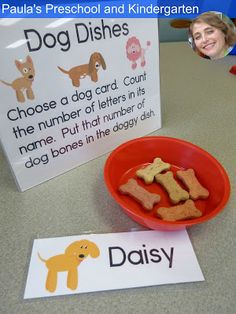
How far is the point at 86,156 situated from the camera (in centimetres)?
52

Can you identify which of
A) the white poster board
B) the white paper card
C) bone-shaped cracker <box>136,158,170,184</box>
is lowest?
the white paper card

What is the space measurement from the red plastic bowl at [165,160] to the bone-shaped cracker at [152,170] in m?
0.01

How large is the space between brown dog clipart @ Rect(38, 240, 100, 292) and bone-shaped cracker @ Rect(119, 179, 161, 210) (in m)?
0.10

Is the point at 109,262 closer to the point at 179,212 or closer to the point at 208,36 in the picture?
the point at 179,212

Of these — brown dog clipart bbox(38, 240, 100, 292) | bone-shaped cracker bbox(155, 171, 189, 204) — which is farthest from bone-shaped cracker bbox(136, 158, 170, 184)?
brown dog clipart bbox(38, 240, 100, 292)

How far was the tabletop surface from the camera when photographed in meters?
0.32

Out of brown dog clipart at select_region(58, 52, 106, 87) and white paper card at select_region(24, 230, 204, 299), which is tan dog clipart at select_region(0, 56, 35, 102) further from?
white paper card at select_region(24, 230, 204, 299)

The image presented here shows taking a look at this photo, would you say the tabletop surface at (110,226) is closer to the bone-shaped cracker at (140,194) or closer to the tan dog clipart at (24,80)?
the bone-shaped cracker at (140,194)

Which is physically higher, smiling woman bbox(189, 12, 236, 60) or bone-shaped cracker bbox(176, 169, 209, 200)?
smiling woman bbox(189, 12, 236, 60)

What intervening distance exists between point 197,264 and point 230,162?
0.24 m

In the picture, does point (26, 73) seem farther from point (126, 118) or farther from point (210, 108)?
point (210, 108)

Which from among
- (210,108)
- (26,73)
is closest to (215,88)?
(210,108)

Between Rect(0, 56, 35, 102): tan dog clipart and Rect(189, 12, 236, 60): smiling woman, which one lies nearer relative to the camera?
Rect(0, 56, 35, 102): tan dog clipart

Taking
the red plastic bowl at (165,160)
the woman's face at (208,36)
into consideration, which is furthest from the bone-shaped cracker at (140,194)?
the woman's face at (208,36)
